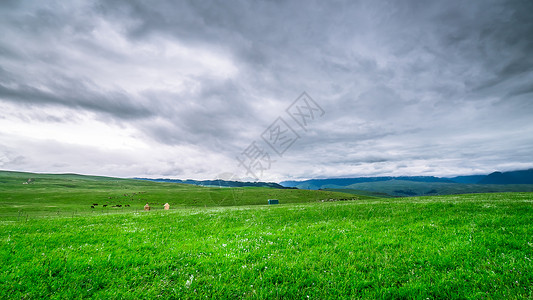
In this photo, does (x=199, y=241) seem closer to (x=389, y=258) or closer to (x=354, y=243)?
(x=354, y=243)

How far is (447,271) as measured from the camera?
22.2 feet

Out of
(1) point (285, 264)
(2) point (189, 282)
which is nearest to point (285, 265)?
(1) point (285, 264)

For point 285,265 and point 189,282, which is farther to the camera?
point 285,265

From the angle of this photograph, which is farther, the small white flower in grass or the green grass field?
the small white flower in grass

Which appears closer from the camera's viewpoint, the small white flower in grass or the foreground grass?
the foreground grass

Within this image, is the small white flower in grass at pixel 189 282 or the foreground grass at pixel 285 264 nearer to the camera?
the foreground grass at pixel 285 264

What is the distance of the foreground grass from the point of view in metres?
6.04

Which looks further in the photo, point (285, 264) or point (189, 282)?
point (285, 264)

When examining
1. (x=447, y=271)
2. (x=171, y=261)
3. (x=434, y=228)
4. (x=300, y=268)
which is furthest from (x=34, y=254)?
(x=434, y=228)

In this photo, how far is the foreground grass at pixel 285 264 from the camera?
604 centimetres

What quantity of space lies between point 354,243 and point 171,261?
7668 millimetres

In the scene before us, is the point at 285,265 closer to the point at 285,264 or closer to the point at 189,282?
the point at 285,264

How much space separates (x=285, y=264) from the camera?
305 inches

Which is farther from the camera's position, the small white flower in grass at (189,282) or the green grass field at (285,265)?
the small white flower in grass at (189,282)
